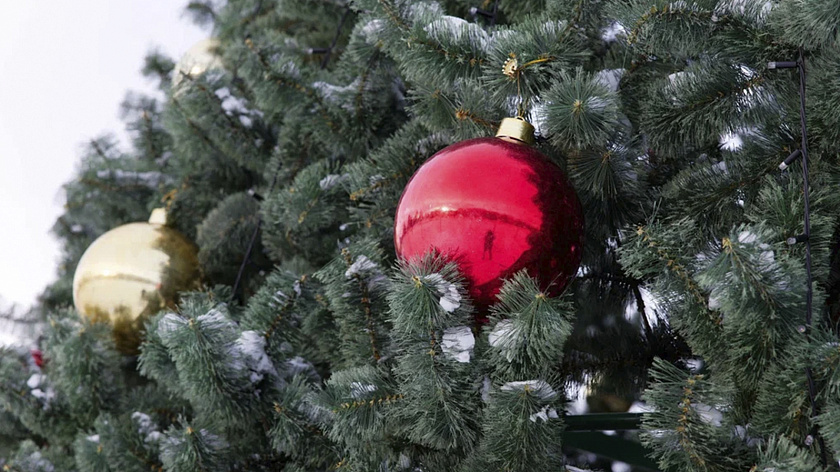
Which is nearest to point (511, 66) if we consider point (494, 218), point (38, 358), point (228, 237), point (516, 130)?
point (516, 130)

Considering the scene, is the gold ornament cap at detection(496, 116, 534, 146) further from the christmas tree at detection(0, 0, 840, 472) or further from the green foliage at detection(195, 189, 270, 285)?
the green foliage at detection(195, 189, 270, 285)

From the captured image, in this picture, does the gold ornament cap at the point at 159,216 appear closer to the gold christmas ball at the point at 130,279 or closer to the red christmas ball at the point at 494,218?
the gold christmas ball at the point at 130,279

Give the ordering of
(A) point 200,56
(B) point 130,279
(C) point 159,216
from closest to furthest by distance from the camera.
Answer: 1. (B) point 130,279
2. (C) point 159,216
3. (A) point 200,56

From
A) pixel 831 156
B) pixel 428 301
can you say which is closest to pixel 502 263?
pixel 428 301

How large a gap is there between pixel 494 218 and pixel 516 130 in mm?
144

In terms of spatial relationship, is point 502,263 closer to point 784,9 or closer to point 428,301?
point 428,301

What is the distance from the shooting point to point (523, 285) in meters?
0.76

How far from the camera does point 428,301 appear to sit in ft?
2.41

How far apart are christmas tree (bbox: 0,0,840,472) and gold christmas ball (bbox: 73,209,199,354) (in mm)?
45

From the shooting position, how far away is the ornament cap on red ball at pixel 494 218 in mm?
776

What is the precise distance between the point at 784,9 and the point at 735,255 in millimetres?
252

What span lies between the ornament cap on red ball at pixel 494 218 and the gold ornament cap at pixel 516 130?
0.16 feet

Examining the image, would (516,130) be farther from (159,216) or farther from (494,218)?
(159,216)

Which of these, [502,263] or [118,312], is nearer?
[502,263]
